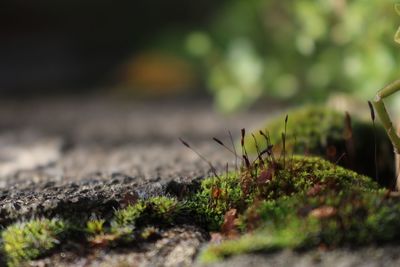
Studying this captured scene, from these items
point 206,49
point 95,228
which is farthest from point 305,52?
point 95,228

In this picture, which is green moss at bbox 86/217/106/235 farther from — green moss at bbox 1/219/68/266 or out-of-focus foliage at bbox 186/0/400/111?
out-of-focus foliage at bbox 186/0/400/111

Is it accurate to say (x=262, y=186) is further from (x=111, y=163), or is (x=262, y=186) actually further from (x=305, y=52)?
(x=305, y=52)

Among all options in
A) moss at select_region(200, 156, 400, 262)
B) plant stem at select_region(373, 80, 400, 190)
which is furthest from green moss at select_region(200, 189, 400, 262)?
plant stem at select_region(373, 80, 400, 190)

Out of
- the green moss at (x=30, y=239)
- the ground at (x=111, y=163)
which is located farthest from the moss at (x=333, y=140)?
the green moss at (x=30, y=239)

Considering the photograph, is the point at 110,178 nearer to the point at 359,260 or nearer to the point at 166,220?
the point at 166,220

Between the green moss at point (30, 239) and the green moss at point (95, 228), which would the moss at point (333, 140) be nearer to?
the green moss at point (95, 228)

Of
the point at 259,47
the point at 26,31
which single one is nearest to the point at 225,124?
the point at 259,47
